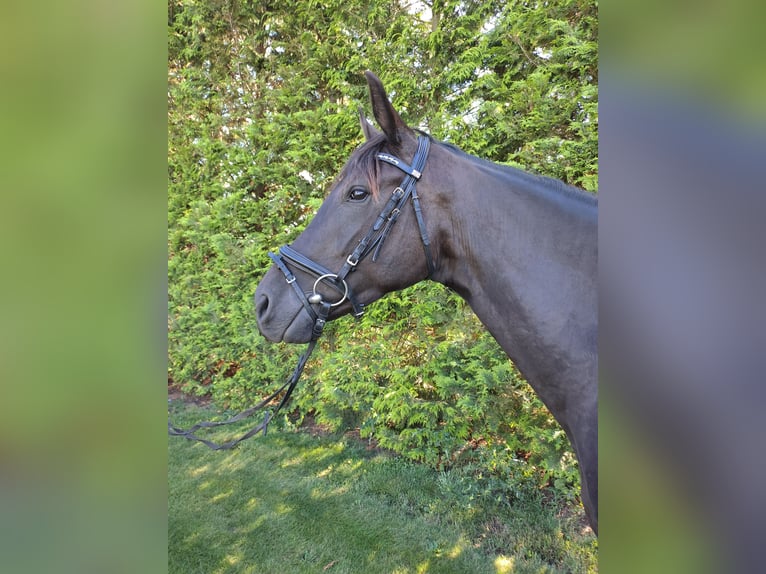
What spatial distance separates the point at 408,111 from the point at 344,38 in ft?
4.04

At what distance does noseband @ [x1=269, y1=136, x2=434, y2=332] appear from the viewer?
5.32 feet

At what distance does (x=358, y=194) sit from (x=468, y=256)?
1.76 feet

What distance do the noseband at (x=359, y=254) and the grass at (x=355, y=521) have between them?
208 centimetres

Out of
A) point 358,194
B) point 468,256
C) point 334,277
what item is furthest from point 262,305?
point 468,256

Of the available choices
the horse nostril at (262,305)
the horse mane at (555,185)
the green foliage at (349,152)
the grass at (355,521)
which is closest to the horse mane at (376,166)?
the horse mane at (555,185)

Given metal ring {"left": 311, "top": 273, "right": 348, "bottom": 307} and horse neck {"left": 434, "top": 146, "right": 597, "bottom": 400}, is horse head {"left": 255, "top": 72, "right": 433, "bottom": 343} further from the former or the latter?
horse neck {"left": 434, "top": 146, "right": 597, "bottom": 400}

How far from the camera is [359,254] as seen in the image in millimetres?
1667

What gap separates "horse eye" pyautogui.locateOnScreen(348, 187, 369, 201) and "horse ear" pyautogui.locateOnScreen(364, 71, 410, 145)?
0.24m

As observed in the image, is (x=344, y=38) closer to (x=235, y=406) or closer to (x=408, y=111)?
(x=408, y=111)

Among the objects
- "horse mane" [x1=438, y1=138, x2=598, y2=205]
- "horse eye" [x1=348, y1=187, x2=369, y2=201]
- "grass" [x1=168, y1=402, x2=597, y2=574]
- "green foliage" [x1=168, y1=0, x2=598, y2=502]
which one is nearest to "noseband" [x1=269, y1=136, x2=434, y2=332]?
Answer: "horse eye" [x1=348, y1=187, x2=369, y2=201]

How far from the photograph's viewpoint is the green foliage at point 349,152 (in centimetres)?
314
